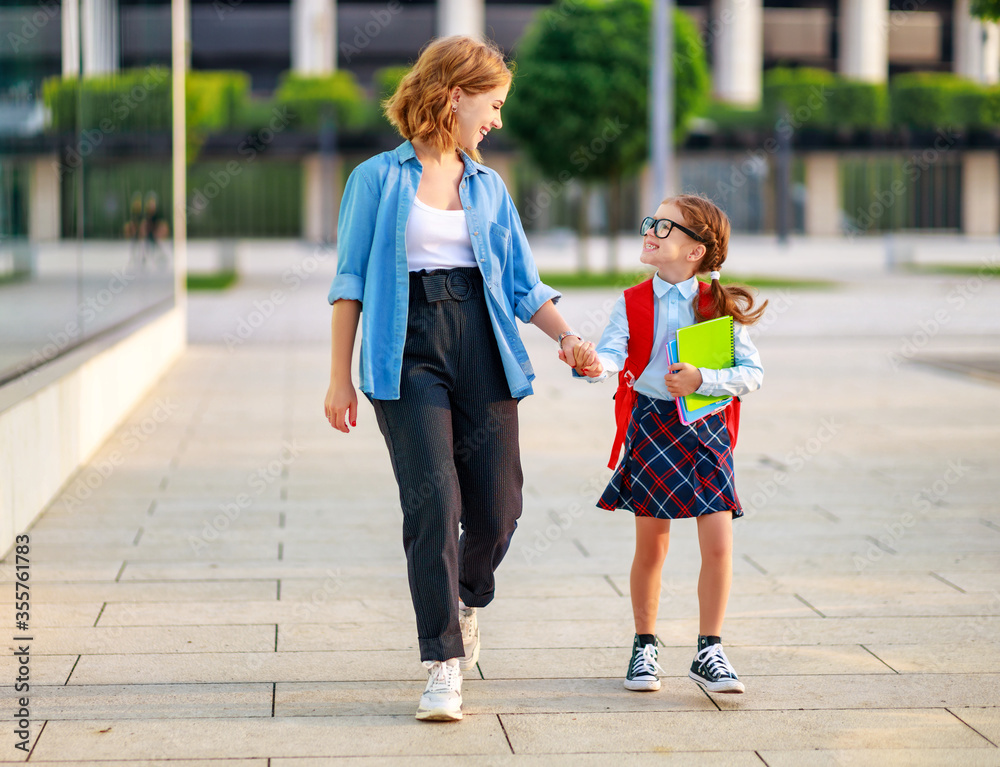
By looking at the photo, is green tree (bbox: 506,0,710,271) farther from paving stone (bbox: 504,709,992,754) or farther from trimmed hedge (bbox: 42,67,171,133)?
paving stone (bbox: 504,709,992,754)

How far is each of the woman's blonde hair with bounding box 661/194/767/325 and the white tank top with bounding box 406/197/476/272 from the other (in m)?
0.61

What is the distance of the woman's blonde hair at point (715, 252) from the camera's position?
147 inches

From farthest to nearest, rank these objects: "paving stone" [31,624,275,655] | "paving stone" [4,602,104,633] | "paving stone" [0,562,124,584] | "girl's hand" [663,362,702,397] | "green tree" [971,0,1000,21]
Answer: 1. "green tree" [971,0,1000,21]
2. "paving stone" [0,562,124,584]
3. "paving stone" [4,602,104,633]
4. "paving stone" [31,624,275,655]
5. "girl's hand" [663,362,702,397]

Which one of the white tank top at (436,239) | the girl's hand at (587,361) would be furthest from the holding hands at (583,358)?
the white tank top at (436,239)

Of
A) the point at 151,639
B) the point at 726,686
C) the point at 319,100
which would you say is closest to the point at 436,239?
the point at 726,686

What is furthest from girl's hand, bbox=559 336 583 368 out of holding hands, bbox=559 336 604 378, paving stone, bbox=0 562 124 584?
paving stone, bbox=0 562 124 584

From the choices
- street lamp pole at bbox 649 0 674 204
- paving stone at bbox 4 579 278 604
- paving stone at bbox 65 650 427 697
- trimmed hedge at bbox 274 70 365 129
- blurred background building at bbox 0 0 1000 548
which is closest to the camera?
paving stone at bbox 65 650 427 697

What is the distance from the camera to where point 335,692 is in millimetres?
3789

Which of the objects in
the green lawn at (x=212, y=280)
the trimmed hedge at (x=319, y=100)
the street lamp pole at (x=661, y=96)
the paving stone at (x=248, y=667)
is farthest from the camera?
the trimmed hedge at (x=319, y=100)

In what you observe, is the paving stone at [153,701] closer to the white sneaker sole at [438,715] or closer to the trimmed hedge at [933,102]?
the white sneaker sole at [438,715]

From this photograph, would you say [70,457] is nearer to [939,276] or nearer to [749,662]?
[749,662]

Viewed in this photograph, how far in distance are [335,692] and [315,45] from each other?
5482 centimetres

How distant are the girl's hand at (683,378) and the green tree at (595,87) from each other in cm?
2386

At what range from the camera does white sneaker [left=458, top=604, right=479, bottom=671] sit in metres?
3.89
